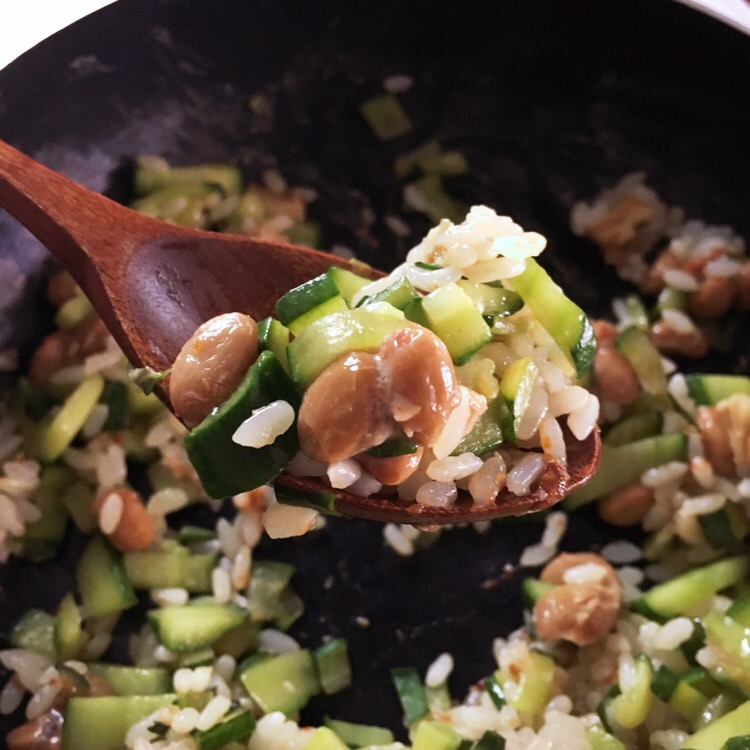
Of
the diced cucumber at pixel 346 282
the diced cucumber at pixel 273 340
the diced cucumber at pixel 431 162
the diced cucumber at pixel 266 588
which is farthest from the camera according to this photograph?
the diced cucumber at pixel 431 162

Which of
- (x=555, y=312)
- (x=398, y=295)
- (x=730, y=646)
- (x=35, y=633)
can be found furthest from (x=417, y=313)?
(x=35, y=633)

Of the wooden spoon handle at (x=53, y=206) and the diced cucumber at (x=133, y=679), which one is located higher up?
the wooden spoon handle at (x=53, y=206)

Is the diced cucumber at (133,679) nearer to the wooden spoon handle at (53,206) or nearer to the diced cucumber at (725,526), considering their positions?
the wooden spoon handle at (53,206)

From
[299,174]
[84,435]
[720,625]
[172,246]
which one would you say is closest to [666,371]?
[720,625]

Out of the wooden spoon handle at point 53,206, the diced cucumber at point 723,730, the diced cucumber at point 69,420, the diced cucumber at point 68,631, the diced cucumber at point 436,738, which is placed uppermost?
the wooden spoon handle at point 53,206

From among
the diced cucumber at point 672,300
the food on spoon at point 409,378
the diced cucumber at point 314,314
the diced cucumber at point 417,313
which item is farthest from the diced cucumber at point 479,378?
the diced cucumber at point 672,300

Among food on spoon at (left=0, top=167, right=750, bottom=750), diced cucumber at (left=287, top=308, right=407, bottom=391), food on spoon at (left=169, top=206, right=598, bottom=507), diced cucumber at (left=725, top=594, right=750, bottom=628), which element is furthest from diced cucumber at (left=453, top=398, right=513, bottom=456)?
diced cucumber at (left=725, top=594, right=750, bottom=628)

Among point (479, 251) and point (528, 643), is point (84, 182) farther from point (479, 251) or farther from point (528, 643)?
point (528, 643)
